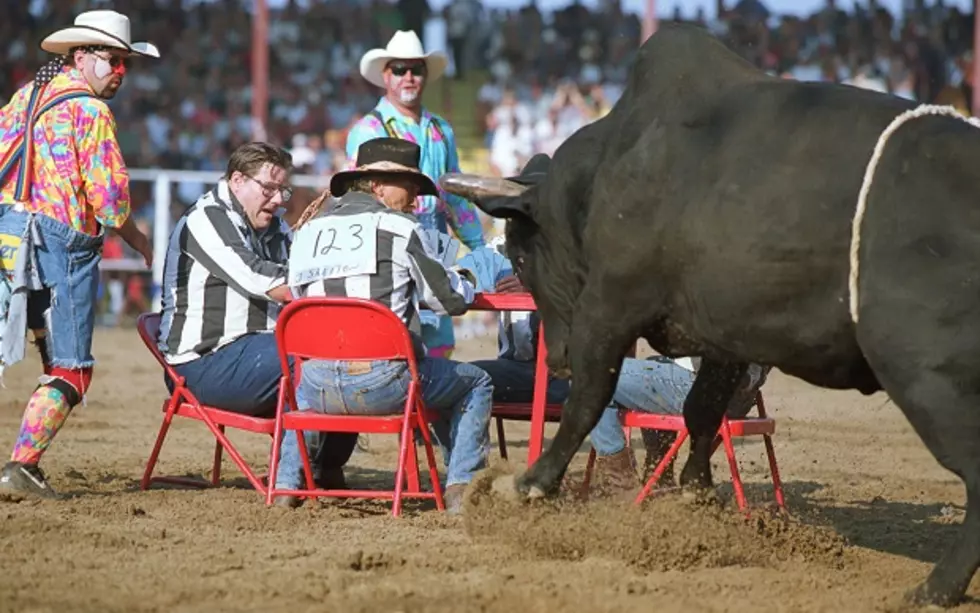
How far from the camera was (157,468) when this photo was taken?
7402 millimetres

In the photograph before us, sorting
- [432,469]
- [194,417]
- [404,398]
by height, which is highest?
[404,398]

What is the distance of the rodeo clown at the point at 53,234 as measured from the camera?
6.12 metres

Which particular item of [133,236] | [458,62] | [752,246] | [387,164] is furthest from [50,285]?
[458,62]

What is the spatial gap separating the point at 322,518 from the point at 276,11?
17.5 metres

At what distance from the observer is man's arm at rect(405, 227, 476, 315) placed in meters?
5.74

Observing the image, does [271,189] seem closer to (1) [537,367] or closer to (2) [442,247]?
(2) [442,247]

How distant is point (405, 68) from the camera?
26.6 feet

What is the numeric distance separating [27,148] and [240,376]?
123cm

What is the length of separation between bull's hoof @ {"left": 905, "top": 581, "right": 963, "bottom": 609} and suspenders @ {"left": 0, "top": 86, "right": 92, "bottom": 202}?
375cm

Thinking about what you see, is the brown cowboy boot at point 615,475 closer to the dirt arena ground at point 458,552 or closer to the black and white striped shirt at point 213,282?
the dirt arena ground at point 458,552

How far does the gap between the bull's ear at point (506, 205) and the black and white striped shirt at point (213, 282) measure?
1140 millimetres

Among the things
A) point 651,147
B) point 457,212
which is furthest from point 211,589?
point 457,212

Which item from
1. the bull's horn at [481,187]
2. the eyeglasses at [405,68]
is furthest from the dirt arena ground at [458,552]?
the eyeglasses at [405,68]

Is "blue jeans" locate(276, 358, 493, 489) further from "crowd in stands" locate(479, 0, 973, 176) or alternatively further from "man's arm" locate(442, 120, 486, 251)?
"crowd in stands" locate(479, 0, 973, 176)
